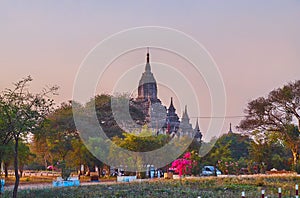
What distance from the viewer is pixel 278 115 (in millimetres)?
35094

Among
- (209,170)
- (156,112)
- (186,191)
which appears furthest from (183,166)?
(156,112)

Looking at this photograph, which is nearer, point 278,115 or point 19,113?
point 19,113

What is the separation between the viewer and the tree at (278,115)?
33594 millimetres

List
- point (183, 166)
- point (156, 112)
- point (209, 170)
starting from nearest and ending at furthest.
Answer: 1. point (183, 166)
2. point (209, 170)
3. point (156, 112)

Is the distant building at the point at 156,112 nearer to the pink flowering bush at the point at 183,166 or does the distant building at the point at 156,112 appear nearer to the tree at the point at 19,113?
the pink flowering bush at the point at 183,166

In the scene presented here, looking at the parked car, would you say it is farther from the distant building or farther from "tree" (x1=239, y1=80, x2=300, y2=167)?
the distant building

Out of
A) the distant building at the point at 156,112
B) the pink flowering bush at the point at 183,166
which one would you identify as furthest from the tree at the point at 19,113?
the distant building at the point at 156,112

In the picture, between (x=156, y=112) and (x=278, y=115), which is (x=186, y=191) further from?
(x=156, y=112)

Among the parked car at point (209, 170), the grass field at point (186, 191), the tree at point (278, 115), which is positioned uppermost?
the tree at point (278, 115)

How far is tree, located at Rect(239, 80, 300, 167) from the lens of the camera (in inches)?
1323

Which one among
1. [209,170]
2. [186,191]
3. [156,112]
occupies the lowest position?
[186,191]

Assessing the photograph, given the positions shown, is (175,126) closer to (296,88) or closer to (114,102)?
(114,102)

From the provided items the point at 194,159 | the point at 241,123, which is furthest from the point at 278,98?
the point at 194,159

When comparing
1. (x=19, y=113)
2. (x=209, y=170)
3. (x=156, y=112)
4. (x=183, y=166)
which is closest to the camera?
(x=19, y=113)
